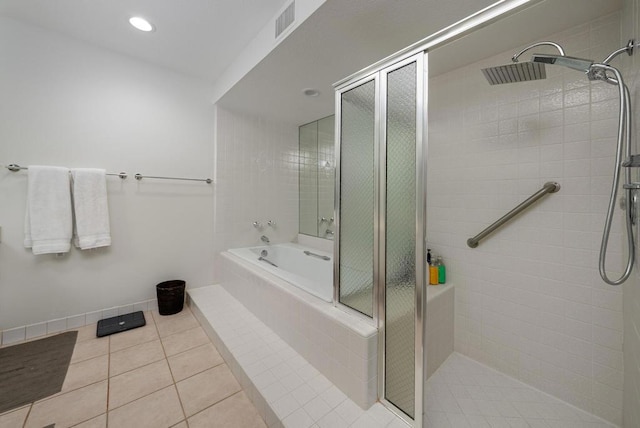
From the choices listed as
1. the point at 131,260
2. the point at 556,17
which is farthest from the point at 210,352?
the point at 556,17

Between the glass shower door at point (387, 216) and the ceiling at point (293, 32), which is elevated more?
the ceiling at point (293, 32)

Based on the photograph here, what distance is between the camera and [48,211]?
1.91 meters

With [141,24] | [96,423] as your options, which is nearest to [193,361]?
[96,423]

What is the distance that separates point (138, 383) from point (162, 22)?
247 centimetres

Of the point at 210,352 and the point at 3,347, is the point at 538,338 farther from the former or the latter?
the point at 3,347

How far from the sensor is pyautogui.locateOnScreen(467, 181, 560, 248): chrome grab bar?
58.1 inches

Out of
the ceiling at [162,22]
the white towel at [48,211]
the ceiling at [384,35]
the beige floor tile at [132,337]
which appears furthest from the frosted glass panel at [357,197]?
the white towel at [48,211]

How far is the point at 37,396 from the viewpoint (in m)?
1.39

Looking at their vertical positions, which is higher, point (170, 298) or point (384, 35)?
point (384, 35)

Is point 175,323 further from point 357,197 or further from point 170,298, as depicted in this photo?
point 357,197

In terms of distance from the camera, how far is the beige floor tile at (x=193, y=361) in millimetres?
1622

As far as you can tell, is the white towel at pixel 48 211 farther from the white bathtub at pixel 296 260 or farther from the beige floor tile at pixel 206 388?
the beige floor tile at pixel 206 388

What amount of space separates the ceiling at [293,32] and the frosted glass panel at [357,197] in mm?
462

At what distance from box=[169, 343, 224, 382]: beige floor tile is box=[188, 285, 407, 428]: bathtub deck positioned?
67mm
